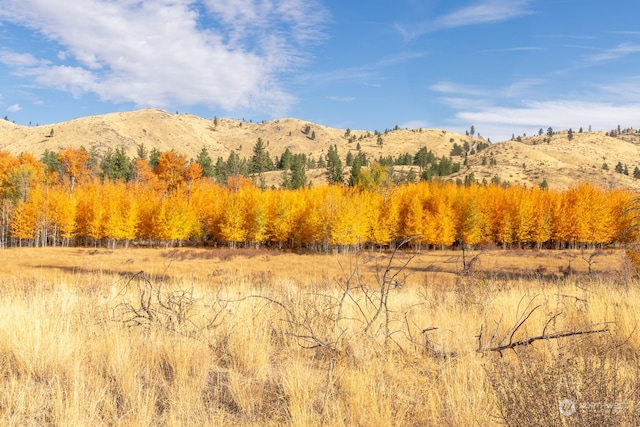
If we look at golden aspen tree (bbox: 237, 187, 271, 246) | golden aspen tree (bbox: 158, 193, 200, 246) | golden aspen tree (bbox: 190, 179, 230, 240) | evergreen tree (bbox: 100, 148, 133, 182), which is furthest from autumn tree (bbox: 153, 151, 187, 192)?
golden aspen tree (bbox: 237, 187, 271, 246)

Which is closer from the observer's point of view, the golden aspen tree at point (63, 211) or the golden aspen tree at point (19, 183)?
the golden aspen tree at point (63, 211)

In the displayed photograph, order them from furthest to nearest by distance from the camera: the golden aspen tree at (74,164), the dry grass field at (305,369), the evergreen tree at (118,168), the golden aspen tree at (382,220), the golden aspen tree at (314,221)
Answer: the evergreen tree at (118,168)
the golden aspen tree at (74,164)
the golden aspen tree at (382,220)
the golden aspen tree at (314,221)
the dry grass field at (305,369)

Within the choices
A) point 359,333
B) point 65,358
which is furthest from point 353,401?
point 65,358

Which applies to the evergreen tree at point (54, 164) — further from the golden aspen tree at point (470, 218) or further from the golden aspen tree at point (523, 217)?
the golden aspen tree at point (523, 217)

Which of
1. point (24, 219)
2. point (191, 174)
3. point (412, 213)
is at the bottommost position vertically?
point (24, 219)

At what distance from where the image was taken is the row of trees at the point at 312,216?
202 ft

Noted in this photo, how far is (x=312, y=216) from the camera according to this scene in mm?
61844

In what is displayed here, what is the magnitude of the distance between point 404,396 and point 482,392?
65cm

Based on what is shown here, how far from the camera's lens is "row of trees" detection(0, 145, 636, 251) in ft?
202

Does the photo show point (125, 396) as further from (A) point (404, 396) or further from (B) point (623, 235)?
(B) point (623, 235)

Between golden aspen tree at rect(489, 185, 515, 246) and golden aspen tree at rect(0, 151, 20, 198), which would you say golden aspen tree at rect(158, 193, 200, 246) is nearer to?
golden aspen tree at rect(0, 151, 20, 198)

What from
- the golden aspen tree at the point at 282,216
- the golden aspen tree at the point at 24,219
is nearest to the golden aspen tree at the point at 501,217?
the golden aspen tree at the point at 282,216

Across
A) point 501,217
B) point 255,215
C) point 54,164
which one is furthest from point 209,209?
point 54,164

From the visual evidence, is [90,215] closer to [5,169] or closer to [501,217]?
[5,169]
